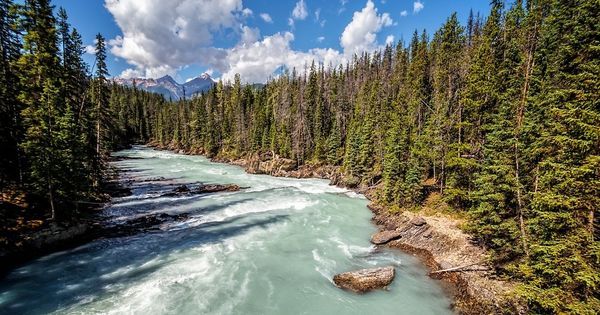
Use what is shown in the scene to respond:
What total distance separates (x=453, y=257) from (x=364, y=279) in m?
7.19

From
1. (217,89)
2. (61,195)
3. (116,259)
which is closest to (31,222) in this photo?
(61,195)

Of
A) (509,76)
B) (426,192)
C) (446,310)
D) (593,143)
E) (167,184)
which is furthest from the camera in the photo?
(167,184)

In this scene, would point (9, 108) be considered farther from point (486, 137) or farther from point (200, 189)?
point (486, 137)

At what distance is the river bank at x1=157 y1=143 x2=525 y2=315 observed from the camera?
45.5 feet

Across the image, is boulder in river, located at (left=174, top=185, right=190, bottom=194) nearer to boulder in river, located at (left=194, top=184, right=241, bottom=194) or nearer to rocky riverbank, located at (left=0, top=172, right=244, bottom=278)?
boulder in river, located at (left=194, top=184, right=241, bottom=194)

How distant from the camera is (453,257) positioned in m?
18.8

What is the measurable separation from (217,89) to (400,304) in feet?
334

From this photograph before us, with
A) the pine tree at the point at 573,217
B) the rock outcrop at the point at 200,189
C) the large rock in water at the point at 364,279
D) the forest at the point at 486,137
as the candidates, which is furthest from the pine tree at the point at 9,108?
the pine tree at the point at 573,217

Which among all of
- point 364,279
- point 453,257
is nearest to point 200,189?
point 364,279

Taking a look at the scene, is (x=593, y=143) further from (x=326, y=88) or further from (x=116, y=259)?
(x=326, y=88)

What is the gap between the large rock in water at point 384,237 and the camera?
22.2 m

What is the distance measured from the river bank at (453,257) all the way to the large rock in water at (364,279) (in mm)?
3341

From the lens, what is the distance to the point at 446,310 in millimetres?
14117

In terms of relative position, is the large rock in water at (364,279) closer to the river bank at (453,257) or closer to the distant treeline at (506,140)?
the river bank at (453,257)
